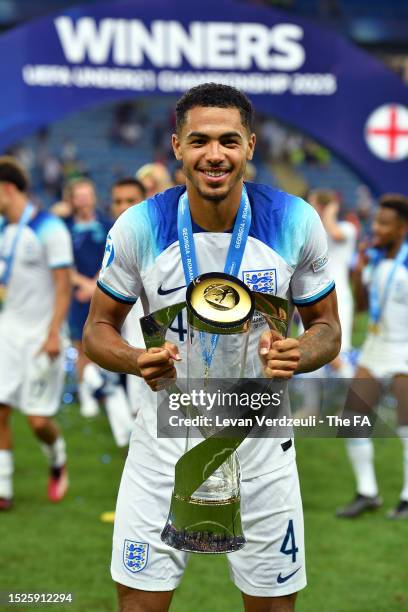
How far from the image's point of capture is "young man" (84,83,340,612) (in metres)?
3.35

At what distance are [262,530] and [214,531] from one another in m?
0.36

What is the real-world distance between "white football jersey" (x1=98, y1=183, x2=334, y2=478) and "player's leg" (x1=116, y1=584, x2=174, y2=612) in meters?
0.40

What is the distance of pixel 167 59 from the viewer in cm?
1040

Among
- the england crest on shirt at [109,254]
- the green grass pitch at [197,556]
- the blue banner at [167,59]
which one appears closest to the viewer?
the england crest on shirt at [109,254]

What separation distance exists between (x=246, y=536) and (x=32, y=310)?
4105 millimetres

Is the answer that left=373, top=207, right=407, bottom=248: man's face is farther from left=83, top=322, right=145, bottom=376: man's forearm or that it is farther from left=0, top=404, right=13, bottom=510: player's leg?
left=83, top=322, right=145, bottom=376: man's forearm

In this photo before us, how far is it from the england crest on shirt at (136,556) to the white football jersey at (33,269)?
3.93 metres

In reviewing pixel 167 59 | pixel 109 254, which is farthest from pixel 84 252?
pixel 109 254

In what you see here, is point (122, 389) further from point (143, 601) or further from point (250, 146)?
point (250, 146)

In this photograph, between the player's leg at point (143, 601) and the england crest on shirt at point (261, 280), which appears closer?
the england crest on shirt at point (261, 280)

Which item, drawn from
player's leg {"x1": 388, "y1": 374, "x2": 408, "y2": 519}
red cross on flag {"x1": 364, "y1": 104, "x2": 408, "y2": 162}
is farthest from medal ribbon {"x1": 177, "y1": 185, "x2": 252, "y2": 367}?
red cross on flag {"x1": 364, "y1": 104, "x2": 408, "y2": 162}

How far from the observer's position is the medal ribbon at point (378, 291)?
711 cm

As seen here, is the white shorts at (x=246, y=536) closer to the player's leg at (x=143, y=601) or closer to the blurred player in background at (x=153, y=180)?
the player's leg at (x=143, y=601)

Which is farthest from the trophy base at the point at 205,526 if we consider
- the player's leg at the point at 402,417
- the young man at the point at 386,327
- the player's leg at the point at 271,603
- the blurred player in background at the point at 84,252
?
the blurred player in background at the point at 84,252
